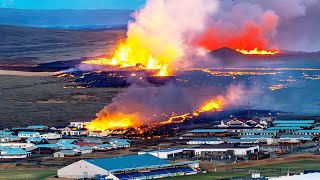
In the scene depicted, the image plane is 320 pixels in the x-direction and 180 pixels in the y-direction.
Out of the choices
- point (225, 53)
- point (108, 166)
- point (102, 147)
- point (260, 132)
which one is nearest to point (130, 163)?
point (108, 166)

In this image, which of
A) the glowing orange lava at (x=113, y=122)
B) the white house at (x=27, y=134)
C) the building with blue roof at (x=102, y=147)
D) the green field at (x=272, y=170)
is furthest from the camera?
the glowing orange lava at (x=113, y=122)

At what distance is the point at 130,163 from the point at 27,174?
415 centimetres

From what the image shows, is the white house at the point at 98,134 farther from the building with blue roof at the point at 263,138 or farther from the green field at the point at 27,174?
the green field at the point at 27,174

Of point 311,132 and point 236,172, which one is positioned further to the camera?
point 311,132

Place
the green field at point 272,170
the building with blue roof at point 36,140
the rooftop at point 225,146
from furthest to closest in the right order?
the building with blue roof at point 36,140
the rooftop at point 225,146
the green field at point 272,170

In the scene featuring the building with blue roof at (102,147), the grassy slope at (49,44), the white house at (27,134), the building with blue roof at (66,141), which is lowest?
the building with blue roof at (102,147)

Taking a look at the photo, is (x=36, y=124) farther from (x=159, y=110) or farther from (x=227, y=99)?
(x=227, y=99)

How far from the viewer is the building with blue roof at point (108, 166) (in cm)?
4091

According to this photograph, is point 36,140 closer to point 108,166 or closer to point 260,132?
point 260,132

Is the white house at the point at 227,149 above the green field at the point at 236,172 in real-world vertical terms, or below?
above

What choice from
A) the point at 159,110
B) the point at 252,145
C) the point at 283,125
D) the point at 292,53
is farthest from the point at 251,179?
the point at 292,53

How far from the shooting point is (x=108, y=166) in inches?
1624

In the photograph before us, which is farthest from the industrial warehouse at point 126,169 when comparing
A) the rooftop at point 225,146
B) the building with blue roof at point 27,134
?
the building with blue roof at point 27,134

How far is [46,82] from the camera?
286 feet
